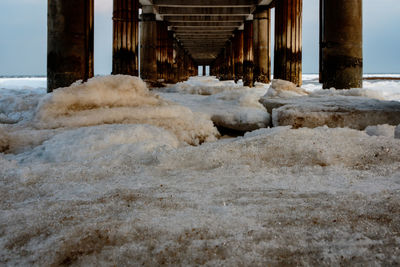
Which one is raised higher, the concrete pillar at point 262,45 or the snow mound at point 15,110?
the concrete pillar at point 262,45

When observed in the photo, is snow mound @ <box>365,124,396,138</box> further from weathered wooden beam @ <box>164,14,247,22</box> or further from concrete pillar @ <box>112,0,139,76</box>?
weathered wooden beam @ <box>164,14,247,22</box>

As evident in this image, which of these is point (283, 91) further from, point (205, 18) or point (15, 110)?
point (205, 18)

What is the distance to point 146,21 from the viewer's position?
62.7 feet

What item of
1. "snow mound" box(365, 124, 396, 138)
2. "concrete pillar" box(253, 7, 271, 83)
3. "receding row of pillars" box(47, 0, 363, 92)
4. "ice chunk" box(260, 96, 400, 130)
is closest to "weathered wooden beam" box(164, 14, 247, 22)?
"concrete pillar" box(253, 7, 271, 83)

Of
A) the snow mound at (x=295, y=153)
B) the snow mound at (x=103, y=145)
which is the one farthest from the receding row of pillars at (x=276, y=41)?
the snow mound at (x=103, y=145)

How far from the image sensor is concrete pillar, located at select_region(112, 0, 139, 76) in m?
12.5

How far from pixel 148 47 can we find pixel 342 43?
13398 millimetres

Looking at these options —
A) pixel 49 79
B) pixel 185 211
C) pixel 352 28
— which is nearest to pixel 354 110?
pixel 185 211

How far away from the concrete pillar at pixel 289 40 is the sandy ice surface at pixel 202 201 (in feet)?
32.2

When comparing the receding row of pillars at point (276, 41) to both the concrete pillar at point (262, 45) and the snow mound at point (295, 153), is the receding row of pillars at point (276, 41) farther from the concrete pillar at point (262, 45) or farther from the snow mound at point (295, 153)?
the snow mound at point (295, 153)

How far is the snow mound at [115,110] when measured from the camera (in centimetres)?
383

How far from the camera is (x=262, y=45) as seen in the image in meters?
17.3

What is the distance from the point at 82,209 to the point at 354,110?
10.4ft

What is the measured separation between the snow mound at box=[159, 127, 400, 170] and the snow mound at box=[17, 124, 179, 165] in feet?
1.07
